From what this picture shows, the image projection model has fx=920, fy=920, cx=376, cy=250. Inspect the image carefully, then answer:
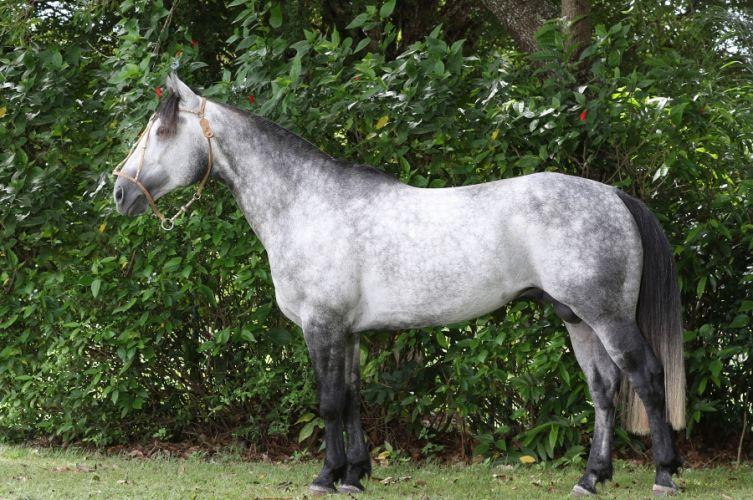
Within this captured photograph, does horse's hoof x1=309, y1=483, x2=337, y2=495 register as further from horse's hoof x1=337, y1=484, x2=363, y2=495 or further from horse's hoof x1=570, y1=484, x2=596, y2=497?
horse's hoof x1=570, y1=484, x2=596, y2=497

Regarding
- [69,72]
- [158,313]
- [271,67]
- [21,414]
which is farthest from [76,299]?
[271,67]

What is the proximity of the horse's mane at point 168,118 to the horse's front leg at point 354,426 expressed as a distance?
1.40 m

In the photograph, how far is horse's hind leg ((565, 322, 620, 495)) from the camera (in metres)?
4.68

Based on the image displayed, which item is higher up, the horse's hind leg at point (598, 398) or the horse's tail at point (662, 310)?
the horse's tail at point (662, 310)

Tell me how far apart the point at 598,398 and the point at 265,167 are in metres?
2.10

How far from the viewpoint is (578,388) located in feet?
17.8

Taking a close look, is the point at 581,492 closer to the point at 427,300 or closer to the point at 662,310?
the point at 662,310

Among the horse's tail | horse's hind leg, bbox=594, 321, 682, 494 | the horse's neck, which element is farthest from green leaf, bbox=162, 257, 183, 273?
the horse's tail

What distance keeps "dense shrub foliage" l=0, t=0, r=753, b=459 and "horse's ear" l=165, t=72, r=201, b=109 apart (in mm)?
630

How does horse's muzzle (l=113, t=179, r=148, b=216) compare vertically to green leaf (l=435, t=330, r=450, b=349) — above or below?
above

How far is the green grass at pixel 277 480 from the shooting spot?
4.78 meters

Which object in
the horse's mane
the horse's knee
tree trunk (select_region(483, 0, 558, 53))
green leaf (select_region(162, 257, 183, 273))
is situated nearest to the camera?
the horse's knee

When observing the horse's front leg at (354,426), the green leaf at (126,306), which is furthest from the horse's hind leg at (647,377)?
the green leaf at (126,306)

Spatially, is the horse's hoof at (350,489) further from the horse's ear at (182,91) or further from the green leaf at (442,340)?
the horse's ear at (182,91)
